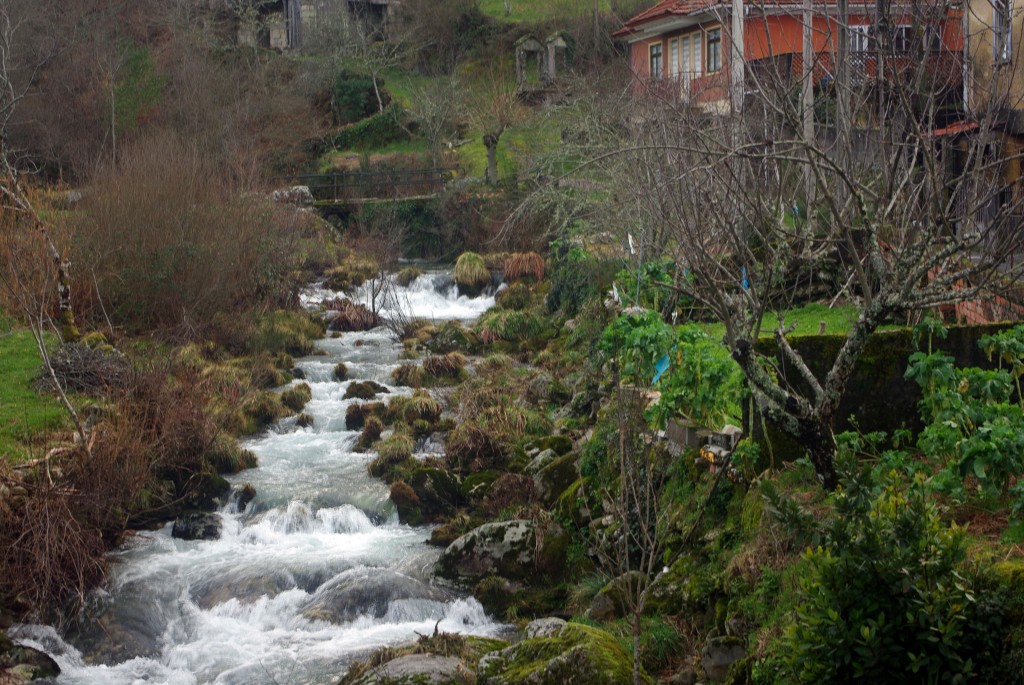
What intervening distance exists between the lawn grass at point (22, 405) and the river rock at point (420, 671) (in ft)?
22.6

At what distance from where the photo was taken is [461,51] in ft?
149

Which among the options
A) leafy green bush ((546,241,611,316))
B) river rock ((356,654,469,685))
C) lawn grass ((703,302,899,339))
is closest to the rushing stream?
river rock ((356,654,469,685))

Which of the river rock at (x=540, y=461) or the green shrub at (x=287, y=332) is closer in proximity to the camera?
the river rock at (x=540, y=461)

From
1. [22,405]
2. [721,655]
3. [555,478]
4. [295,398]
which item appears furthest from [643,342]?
[22,405]

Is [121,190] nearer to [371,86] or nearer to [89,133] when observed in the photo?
[89,133]

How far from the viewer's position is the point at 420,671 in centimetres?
764

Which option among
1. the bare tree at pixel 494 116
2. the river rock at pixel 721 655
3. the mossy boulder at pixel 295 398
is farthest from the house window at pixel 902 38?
the bare tree at pixel 494 116

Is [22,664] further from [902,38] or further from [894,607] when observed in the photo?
[902,38]

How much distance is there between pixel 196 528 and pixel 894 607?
10.3 metres

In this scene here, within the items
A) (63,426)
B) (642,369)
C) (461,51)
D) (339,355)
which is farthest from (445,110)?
(642,369)

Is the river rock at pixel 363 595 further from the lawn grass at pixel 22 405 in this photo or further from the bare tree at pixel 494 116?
the bare tree at pixel 494 116

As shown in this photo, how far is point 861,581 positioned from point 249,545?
9724 millimetres

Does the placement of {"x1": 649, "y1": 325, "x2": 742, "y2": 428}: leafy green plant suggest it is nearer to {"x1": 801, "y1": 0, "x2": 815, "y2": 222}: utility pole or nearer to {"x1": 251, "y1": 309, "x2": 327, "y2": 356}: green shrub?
{"x1": 801, "y1": 0, "x2": 815, "y2": 222}: utility pole

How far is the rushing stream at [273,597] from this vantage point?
421 inches
